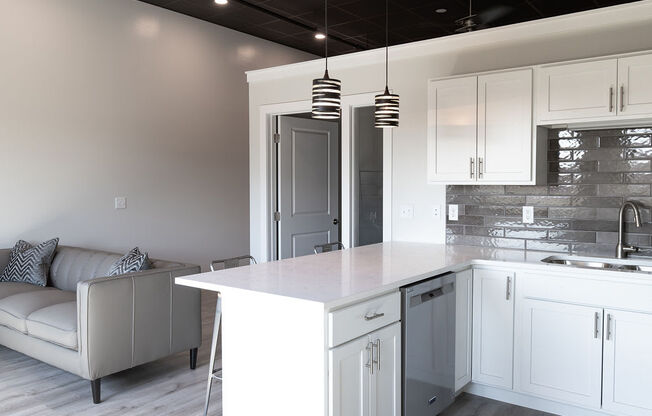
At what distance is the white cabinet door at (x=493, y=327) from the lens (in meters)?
3.19

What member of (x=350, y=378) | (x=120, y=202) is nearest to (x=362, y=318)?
(x=350, y=378)

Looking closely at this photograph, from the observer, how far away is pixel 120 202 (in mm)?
5316

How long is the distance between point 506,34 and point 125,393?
3.59 meters

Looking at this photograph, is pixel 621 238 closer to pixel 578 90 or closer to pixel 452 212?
pixel 578 90

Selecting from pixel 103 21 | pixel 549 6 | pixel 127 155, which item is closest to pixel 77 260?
pixel 127 155

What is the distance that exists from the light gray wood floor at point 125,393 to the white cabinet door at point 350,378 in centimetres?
109

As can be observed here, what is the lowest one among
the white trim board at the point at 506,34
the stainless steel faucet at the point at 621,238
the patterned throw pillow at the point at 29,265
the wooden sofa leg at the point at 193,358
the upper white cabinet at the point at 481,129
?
the wooden sofa leg at the point at 193,358

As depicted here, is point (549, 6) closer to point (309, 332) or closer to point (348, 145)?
point (348, 145)

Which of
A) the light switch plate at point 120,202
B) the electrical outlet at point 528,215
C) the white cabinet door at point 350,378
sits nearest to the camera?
the white cabinet door at point 350,378

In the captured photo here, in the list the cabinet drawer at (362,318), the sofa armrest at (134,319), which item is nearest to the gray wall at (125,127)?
the sofa armrest at (134,319)

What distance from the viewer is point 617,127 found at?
3410 millimetres

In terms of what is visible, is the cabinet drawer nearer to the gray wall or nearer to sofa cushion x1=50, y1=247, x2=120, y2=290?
sofa cushion x1=50, y1=247, x2=120, y2=290

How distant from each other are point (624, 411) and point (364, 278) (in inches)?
65.3

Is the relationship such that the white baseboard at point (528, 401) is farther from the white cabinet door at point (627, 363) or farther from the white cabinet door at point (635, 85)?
the white cabinet door at point (635, 85)
